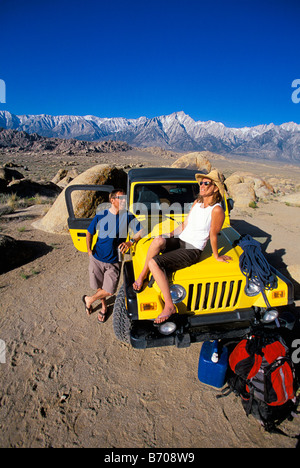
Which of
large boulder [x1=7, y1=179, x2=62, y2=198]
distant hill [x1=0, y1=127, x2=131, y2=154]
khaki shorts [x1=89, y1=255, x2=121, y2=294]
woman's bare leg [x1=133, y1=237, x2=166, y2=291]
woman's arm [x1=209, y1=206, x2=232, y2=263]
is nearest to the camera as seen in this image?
woman's bare leg [x1=133, y1=237, x2=166, y2=291]

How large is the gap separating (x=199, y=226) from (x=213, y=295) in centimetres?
82

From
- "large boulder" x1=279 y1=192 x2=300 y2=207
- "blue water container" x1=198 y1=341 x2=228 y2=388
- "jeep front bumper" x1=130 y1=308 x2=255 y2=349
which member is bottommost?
"blue water container" x1=198 y1=341 x2=228 y2=388

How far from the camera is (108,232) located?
3160mm

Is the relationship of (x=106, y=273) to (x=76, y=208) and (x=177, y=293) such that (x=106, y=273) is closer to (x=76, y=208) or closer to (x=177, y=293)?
(x=177, y=293)

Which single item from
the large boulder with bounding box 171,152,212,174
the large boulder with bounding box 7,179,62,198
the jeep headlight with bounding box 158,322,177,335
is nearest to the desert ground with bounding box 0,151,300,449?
the jeep headlight with bounding box 158,322,177,335

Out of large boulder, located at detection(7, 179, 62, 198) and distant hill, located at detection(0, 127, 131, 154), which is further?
distant hill, located at detection(0, 127, 131, 154)

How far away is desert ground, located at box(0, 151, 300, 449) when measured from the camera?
214cm

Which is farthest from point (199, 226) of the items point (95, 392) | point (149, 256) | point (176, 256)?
point (95, 392)

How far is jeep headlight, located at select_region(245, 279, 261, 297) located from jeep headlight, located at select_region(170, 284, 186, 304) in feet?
2.42

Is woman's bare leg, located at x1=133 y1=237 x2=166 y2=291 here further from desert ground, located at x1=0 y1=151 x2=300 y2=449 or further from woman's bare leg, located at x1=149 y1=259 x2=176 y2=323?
desert ground, located at x1=0 y1=151 x2=300 y2=449

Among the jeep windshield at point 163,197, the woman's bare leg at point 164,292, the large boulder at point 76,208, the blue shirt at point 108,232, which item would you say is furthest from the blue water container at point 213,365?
the large boulder at point 76,208

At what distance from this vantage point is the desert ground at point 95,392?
2145 millimetres

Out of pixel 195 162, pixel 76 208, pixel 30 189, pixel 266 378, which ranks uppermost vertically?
pixel 195 162
